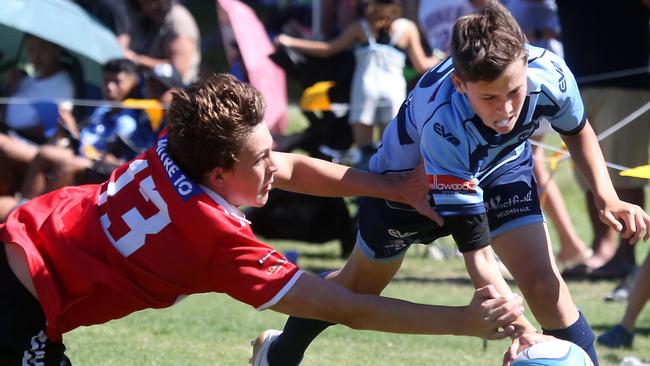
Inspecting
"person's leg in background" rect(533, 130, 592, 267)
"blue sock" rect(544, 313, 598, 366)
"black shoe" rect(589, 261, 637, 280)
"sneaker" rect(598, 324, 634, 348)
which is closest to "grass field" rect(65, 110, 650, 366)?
"sneaker" rect(598, 324, 634, 348)

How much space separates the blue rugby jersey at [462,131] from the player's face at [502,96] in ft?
0.40

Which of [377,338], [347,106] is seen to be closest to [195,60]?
[347,106]

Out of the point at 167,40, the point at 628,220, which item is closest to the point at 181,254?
the point at 628,220

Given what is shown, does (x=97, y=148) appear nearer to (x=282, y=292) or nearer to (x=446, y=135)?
(x=446, y=135)

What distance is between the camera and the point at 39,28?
818 centimetres

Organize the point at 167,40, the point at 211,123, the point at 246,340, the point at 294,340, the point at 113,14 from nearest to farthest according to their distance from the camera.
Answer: the point at 211,123
the point at 294,340
the point at 246,340
the point at 167,40
the point at 113,14

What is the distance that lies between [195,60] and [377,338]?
428cm

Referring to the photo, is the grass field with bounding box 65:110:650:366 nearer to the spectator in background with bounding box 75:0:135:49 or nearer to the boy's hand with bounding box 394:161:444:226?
the boy's hand with bounding box 394:161:444:226

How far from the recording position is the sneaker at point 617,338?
218 inches

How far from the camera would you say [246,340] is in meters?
5.67

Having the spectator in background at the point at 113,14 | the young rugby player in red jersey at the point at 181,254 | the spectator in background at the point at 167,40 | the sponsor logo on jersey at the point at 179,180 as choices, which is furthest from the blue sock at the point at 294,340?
the spectator in background at the point at 113,14

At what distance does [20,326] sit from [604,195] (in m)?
1.99

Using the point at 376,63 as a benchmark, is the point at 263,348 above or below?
above

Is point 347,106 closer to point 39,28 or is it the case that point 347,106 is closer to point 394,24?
point 394,24
